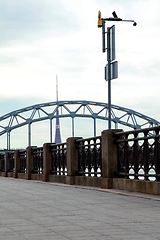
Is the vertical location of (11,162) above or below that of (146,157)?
below

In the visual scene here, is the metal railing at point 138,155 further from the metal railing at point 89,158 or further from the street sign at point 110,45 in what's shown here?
the street sign at point 110,45

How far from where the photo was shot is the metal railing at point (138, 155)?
910cm

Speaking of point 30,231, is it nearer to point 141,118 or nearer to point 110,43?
point 110,43

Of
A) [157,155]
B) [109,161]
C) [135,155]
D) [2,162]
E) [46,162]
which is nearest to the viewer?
[157,155]

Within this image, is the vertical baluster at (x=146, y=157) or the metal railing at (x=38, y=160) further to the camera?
the metal railing at (x=38, y=160)

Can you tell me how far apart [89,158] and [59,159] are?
2.95 meters

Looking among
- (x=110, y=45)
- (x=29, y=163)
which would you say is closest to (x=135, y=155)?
(x=110, y=45)

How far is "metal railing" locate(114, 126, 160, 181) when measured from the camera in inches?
358

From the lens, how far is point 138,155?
9820 mm

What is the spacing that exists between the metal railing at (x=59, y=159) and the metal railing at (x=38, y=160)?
51.9 inches

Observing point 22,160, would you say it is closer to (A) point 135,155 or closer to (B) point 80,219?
(A) point 135,155

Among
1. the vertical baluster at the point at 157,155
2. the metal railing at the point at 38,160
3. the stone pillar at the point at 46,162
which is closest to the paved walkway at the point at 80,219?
the vertical baluster at the point at 157,155

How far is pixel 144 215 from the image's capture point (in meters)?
6.20

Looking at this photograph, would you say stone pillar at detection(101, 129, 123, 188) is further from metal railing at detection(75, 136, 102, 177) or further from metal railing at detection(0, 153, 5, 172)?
metal railing at detection(0, 153, 5, 172)
